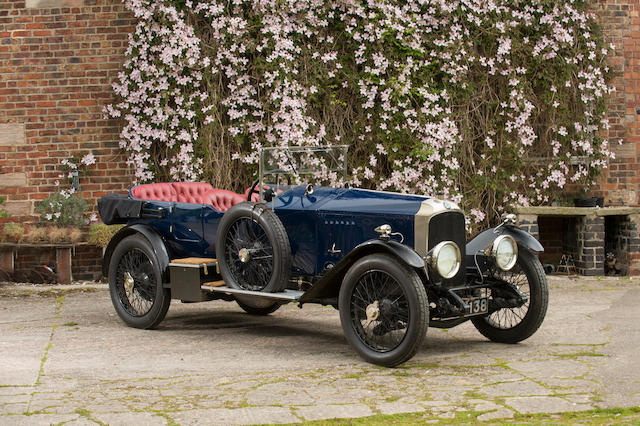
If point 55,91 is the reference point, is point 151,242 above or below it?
below

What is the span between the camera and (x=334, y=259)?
5.74 m

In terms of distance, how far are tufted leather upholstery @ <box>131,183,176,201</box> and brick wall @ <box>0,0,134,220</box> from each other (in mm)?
2482

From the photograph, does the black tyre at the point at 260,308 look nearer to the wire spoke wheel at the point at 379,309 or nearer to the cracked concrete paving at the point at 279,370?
the cracked concrete paving at the point at 279,370

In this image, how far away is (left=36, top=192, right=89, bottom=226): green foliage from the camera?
29.5ft

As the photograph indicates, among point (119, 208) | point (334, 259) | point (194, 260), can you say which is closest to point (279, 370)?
point (334, 259)

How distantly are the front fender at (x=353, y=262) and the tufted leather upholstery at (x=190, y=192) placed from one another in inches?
79.1

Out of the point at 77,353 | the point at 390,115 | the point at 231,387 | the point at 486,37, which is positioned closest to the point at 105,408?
the point at 231,387

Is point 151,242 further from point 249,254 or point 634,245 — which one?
point 634,245

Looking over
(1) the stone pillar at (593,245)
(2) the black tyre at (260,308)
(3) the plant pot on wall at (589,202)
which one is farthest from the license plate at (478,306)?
(3) the plant pot on wall at (589,202)

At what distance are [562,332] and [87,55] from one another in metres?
6.05

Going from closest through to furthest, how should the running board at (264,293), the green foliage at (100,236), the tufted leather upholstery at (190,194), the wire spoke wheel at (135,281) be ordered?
the running board at (264,293)
the wire spoke wheel at (135,281)
the tufted leather upholstery at (190,194)
the green foliage at (100,236)

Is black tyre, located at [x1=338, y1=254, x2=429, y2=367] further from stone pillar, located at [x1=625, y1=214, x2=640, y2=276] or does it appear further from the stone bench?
stone pillar, located at [x1=625, y1=214, x2=640, y2=276]

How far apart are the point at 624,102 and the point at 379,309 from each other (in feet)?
20.7

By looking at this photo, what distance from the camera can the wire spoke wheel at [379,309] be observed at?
16.7ft
